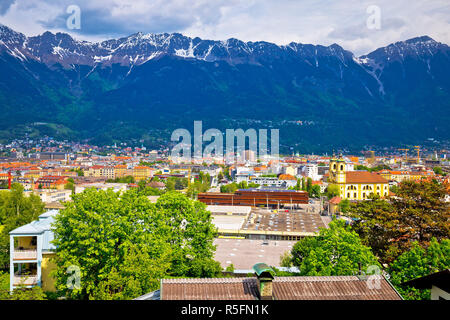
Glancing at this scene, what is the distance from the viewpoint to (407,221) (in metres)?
16.2

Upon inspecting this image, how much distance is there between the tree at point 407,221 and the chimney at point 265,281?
33.3 feet

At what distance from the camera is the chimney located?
6.31 metres

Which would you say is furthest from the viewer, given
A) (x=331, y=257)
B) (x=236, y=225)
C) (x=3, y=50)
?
(x=3, y=50)

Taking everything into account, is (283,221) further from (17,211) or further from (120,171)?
(120,171)

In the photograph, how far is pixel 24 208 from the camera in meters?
23.9

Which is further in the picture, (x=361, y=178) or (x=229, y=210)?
(x=361, y=178)

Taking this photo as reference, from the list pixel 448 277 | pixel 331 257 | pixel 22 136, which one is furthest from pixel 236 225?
pixel 22 136

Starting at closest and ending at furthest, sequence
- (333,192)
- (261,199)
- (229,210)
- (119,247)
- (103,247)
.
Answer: (103,247) < (119,247) < (229,210) < (261,199) < (333,192)

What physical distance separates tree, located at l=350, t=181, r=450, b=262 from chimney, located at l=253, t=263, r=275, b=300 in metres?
10.2

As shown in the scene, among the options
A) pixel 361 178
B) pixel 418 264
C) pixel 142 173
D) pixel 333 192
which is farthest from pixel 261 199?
pixel 142 173

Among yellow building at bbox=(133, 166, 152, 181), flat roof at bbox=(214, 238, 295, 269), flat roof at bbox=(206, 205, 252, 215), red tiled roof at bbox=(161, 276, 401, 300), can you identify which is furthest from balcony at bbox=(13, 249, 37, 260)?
yellow building at bbox=(133, 166, 152, 181)

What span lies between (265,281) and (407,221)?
12071mm
